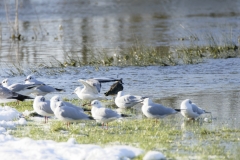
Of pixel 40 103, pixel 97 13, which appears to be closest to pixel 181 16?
pixel 97 13

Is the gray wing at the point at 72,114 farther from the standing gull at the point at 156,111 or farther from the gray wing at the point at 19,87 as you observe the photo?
the gray wing at the point at 19,87

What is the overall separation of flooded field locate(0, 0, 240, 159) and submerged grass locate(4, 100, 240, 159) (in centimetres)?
10

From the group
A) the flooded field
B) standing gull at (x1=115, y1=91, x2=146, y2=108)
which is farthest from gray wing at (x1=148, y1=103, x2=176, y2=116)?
standing gull at (x1=115, y1=91, x2=146, y2=108)

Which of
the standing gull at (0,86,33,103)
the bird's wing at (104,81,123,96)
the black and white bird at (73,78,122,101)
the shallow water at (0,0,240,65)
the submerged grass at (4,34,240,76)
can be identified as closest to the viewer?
the standing gull at (0,86,33,103)

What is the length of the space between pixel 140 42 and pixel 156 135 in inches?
713

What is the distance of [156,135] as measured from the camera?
384 inches

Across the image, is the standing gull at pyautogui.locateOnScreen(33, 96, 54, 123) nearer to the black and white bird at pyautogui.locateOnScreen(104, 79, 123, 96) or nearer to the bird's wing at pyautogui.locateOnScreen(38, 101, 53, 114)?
the bird's wing at pyautogui.locateOnScreen(38, 101, 53, 114)

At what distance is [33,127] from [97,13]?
1376 inches

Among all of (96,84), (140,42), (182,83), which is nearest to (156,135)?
(96,84)

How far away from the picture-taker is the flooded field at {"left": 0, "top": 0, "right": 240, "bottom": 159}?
1452 cm

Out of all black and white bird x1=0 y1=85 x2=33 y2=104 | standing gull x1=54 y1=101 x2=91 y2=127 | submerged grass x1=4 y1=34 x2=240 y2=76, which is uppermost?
submerged grass x1=4 y1=34 x2=240 y2=76

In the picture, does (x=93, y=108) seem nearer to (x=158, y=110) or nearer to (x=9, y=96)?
(x=158, y=110)

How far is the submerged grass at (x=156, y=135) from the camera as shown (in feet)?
28.2

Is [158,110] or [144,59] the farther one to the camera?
[144,59]
